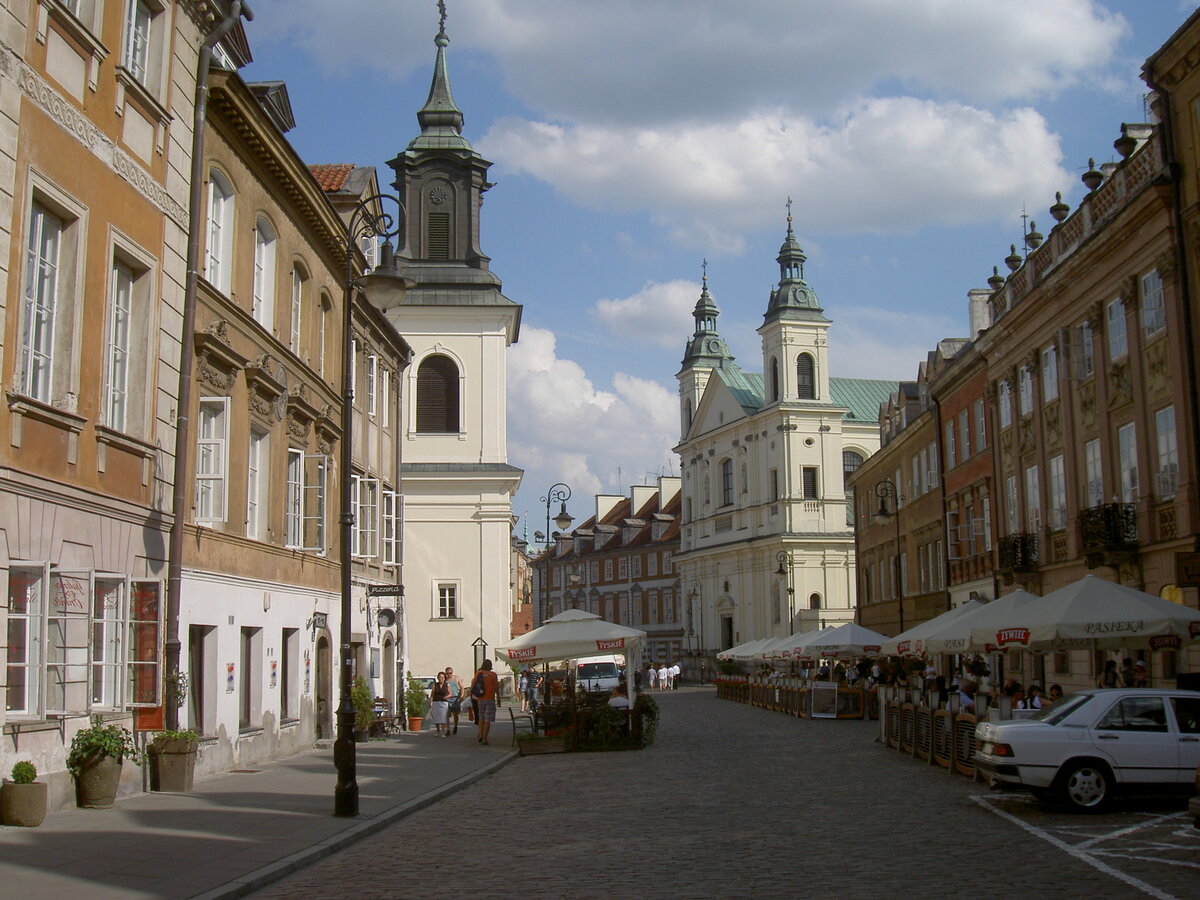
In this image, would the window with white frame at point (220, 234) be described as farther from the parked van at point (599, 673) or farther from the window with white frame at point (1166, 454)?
the parked van at point (599, 673)

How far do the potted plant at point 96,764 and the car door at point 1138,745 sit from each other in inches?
428

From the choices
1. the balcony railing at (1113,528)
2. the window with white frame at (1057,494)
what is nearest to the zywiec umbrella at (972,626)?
the balcony railing at (1113,528)

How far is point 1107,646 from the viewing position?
22594 millimetres

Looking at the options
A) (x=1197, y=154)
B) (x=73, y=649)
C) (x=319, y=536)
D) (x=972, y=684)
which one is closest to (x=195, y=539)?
(x=73, y=649)

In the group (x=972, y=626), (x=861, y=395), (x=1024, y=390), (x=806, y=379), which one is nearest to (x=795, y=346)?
(x=806, y=379)

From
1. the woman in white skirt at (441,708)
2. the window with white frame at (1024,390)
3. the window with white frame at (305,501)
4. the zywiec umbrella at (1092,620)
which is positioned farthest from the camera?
the window with white frame at (1024,390)

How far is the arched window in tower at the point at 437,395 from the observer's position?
4834 centimetres

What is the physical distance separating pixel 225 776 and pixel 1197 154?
19260mm

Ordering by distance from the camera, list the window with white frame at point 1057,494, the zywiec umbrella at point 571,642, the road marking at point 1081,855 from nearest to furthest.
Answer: the road marking at point 1081,855, the zywiec umbrella at point 571,642, the window with white frame at point 1057,494

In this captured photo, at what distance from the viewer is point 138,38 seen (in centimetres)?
1700

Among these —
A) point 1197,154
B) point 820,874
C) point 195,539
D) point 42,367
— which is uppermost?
point 1197,154

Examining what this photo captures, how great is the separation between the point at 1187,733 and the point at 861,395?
84.7 metres

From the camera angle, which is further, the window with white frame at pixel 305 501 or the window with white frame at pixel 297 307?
the window with white frame at pixel 297 307

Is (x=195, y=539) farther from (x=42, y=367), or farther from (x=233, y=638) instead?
(x=42, y=367)
